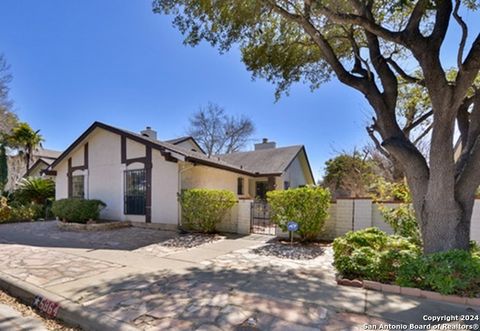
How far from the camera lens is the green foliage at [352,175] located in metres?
15.8

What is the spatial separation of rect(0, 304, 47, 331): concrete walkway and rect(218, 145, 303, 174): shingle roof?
51.0ft

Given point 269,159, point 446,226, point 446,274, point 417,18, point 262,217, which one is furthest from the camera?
point 269,159

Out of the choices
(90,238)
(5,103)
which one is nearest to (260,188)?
(90,238)

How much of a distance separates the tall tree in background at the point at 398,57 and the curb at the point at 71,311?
500 cm

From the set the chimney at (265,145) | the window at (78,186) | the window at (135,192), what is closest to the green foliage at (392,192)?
the window at (135,192)

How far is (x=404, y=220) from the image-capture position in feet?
24.0

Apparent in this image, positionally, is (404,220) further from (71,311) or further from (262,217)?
(71,311)

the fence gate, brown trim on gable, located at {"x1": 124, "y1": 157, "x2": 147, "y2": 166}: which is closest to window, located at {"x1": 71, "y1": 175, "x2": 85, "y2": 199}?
brown trim on gable, located at {"x1": 124, "y1": 157, "x2": 147, "y2": 166}

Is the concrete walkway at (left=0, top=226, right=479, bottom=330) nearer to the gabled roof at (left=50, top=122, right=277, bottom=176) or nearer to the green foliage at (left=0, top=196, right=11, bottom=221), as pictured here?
the gabled roof at (left=50, top=122, right=277, bottom=176)

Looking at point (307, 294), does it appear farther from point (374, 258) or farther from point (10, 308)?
point (10, 308)

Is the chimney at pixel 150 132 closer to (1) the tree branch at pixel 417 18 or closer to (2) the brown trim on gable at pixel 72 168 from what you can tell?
(2) the brown trim on gable at pixel 72 168

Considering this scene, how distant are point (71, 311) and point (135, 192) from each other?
9.65m

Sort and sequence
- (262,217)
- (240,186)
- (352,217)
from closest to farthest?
1. (352,217)
2. (262,217)
3. (240,186)

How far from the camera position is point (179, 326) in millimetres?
3404
